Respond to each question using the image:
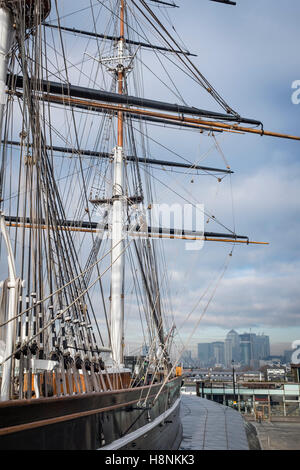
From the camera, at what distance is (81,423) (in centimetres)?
465

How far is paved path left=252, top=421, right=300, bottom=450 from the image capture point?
15991 mm

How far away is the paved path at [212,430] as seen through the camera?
40.7ft

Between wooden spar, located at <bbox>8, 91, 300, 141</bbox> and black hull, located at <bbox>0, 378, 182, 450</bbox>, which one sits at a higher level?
wooden spar, located at <bbox>8, 91, 300, 141</bbox>

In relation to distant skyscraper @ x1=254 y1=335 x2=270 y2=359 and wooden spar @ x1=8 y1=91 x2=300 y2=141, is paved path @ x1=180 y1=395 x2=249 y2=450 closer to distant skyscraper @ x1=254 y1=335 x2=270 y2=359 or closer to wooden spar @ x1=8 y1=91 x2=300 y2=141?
wooden spar @ x1=8 y1=91 x2=300 y2=141

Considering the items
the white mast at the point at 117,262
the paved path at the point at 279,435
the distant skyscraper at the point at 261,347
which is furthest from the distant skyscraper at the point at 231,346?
the white mast at the point at 117,262

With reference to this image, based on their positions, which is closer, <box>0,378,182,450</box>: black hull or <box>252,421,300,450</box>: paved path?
<box>0,378,182,450</box>: black hull

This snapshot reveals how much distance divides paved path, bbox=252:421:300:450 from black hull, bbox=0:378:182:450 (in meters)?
9.85

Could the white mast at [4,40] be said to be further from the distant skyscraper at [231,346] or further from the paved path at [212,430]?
the distant skyscraper at [231,346]

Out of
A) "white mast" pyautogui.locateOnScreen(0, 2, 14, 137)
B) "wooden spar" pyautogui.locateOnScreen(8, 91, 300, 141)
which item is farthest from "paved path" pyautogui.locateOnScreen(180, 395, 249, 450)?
"white mast" pyautogui.locateOnScreen(0, 2, 14, 137)

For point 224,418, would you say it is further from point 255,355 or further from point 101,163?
point 255,355

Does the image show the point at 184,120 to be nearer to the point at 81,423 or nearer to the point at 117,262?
the point at 117,262

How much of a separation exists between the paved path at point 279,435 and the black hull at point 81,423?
388 inches
